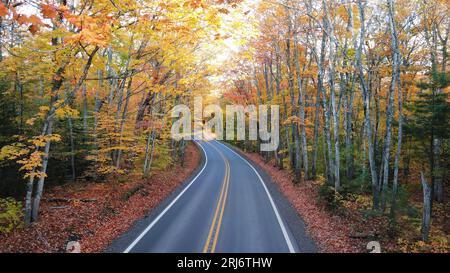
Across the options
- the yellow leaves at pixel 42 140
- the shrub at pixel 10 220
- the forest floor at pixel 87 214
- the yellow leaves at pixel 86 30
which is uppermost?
the yellow leaves at pixel 86 30

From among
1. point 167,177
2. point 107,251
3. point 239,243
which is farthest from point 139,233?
point 167,177

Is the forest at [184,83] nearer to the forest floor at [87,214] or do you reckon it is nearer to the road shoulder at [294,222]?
the forest floor at [87,214]

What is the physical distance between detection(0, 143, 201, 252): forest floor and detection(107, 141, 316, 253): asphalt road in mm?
742

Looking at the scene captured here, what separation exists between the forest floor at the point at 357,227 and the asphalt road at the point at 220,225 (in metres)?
0.72

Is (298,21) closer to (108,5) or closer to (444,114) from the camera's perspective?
(444,114)

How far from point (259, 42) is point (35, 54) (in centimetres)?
1585

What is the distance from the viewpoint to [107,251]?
9.86m

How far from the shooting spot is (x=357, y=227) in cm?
1169

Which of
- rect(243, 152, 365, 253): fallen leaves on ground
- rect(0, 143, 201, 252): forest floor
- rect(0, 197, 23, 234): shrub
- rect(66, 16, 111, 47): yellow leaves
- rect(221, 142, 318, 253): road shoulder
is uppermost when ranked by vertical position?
rect(66, 16, 111, 47): yellow leaves

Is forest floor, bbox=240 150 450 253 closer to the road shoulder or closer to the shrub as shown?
the road shoulder

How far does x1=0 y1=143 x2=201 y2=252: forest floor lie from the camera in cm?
959

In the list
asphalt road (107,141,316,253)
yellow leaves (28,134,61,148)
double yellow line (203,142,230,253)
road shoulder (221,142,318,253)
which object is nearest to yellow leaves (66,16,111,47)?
yellow leaves (28,134,61,148)

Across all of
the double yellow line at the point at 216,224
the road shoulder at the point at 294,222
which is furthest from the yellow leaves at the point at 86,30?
the road shoulder at the point at 294,222

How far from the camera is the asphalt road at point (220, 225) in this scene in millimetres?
10234
